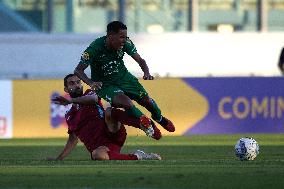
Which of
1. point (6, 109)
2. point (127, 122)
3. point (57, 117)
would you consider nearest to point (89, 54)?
point (127, 122)

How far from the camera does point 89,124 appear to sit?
15.0 m

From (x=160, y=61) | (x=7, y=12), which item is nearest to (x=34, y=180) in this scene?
(x=7, y=12)

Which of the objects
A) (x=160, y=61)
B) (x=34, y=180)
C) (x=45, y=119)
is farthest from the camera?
(x=160, y=61)

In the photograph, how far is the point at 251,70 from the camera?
120 feet

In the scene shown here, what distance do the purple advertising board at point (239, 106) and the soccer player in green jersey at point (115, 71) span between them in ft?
31.6

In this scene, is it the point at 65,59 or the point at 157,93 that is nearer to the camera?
the point at 157,93

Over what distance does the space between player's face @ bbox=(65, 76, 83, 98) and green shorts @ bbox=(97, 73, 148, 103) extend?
470 mm

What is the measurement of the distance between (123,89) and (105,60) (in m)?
0.53

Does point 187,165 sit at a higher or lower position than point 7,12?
lower

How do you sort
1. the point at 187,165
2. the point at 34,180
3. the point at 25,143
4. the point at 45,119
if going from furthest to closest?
the point at 45,119
the point at 25,143
the point at 187,165
the point at 34,180

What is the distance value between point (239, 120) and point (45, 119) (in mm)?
4036

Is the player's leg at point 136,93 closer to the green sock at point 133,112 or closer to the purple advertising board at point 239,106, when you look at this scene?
the green sock at point 133,112

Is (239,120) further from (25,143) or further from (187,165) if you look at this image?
(187,165)

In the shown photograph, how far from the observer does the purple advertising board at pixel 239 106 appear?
25062 millimetres
